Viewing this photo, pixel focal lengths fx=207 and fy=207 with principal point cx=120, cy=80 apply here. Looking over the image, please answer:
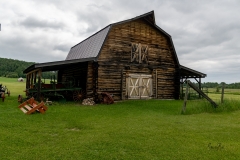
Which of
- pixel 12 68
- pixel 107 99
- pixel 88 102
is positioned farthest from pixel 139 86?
pixel 12 68

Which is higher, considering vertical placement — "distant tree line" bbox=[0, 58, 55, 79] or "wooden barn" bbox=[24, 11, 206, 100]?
"distant tree line" bbox=[0, 58, 55, 79]

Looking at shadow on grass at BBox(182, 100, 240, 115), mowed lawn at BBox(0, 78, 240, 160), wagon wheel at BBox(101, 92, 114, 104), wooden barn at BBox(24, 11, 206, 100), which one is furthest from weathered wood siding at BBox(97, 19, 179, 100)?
mowed lawn at BBox(0, 78, 240, 160)

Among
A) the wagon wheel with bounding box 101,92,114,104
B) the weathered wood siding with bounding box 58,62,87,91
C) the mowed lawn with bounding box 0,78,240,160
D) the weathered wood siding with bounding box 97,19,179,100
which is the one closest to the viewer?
the mowed lawn with bounding box 0,78,240,160

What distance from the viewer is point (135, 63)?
1786cm

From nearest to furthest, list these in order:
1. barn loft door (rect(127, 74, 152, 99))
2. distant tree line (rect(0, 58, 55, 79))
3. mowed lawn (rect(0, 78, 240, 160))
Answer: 1. mowed lawn (rect(0, 78, 240, 160))
2. barn loft door (rect(127, 74, 152, 99))
3. distant tree line (rect(0, 58, 55, 79))

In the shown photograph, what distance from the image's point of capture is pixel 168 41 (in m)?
19.8

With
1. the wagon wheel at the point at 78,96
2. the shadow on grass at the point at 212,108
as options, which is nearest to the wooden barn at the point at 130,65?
the wagon wheel at the point at 78,96

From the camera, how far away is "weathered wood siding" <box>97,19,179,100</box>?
16500 millimetres

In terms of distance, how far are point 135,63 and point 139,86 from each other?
79.6 inches

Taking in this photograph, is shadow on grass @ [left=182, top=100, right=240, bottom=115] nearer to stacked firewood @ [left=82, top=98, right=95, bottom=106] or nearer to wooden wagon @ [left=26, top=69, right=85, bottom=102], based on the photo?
stacked firewood @ [left=82, top=98, right=95, bottom=106]

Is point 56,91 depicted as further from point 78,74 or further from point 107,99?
point 107,99

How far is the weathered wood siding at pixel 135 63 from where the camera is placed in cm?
1650

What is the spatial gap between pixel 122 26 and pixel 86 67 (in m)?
4.57

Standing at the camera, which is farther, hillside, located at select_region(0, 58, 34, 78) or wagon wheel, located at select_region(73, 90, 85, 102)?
hillside, located at select_region(0, 58, 34, 78)
